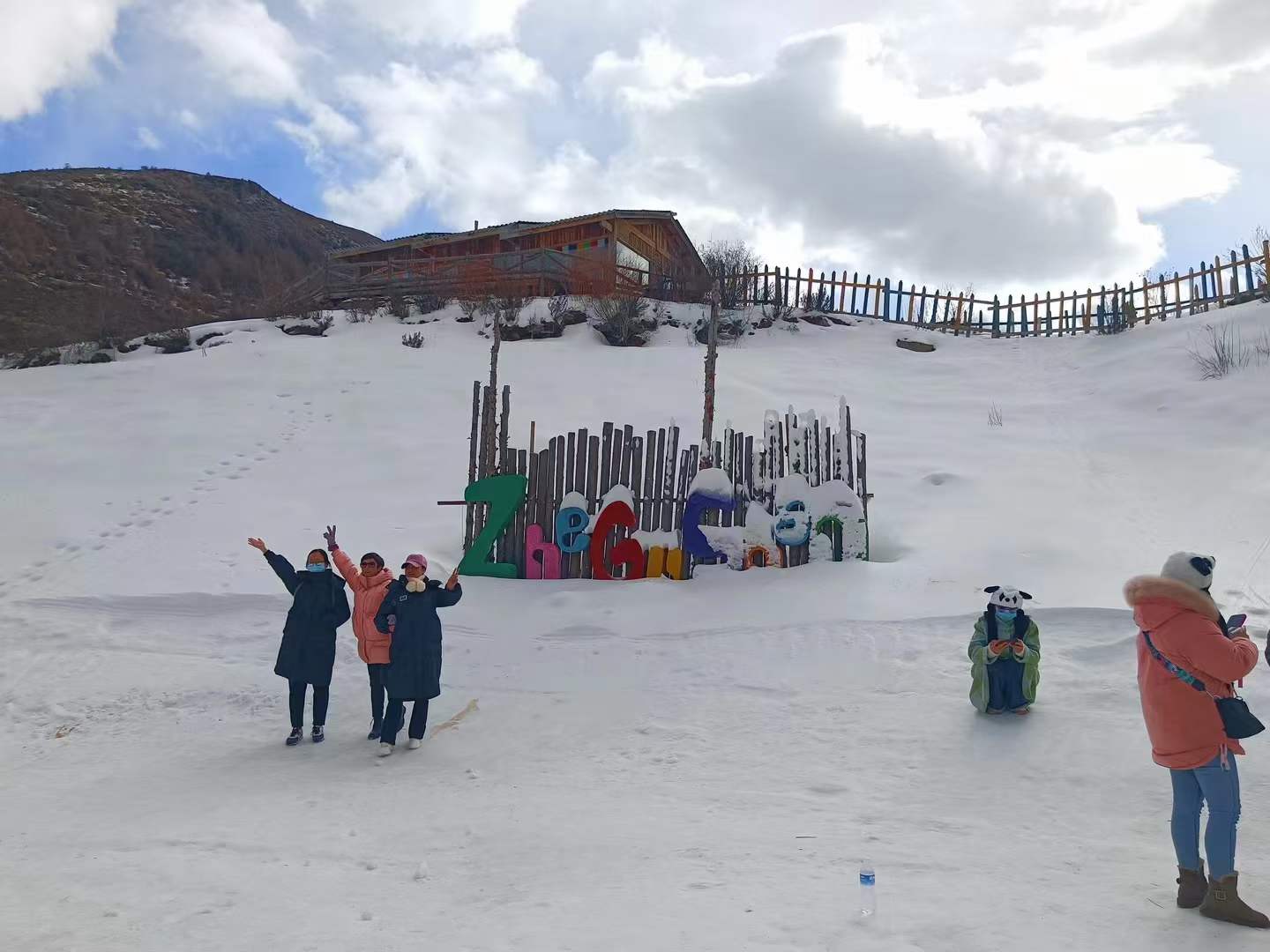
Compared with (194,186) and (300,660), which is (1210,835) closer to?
(300,660)

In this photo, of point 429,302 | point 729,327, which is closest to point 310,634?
point 729,327

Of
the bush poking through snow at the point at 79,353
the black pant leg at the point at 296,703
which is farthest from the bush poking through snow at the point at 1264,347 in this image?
the bush poking through snow at the point at 79,353

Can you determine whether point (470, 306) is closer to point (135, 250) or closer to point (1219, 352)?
point (1219, 352)

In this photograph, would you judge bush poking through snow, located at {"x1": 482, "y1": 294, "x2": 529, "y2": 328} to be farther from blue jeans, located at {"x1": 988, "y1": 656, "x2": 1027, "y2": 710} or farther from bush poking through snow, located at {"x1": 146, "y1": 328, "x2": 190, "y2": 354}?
blue jeans, located at {"x1": 988, "y1": 656, "x2": 1027, "y2": 710}

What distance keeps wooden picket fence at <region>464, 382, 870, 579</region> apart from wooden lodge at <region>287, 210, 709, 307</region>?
57.3 ft

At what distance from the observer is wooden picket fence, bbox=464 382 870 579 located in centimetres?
980

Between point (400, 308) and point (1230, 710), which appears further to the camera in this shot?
point (400, 308)

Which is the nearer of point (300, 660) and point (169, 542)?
point (300, 660)

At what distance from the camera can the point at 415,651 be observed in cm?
615

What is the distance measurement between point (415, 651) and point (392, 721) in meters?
0.52

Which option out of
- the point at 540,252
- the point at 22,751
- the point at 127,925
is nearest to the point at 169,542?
the point at 22,751

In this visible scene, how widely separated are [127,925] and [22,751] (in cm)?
349

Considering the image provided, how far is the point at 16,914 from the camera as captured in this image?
11.7 feet

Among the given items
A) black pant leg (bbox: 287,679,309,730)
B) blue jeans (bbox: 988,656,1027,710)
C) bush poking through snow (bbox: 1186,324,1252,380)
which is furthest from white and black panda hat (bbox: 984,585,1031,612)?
bush poking through snow (bbox: 1186,324,1252,380)
